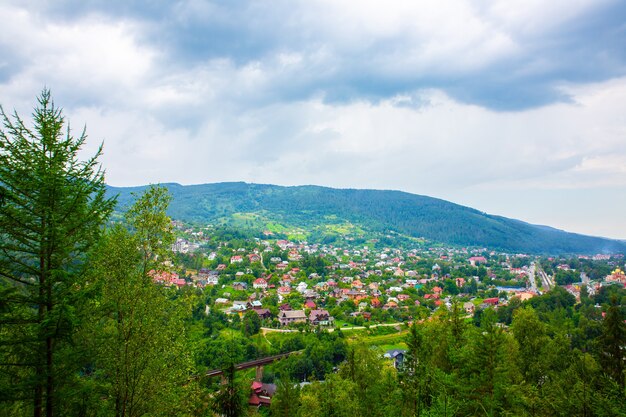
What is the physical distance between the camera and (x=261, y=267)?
8419 centimetres

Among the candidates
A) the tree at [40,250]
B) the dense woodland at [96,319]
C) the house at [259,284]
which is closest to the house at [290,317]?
the house at [259,284]

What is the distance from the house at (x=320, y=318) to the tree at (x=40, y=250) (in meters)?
46.2

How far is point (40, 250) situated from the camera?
6.12m

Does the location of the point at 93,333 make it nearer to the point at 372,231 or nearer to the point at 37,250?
the point at 37,250

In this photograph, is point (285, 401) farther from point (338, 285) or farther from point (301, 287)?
point (338, 285)

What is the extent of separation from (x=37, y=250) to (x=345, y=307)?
54.3m

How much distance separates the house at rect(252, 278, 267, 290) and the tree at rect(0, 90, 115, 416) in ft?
212

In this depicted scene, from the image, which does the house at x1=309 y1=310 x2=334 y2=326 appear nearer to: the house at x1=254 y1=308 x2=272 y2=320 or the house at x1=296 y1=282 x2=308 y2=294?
the house at x1=254 y1=308 x2=272 y2=320

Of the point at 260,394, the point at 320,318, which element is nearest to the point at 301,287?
the point at 320,318

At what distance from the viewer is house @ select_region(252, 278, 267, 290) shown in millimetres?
70056

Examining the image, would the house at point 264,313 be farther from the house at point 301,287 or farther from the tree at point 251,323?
the house at point 301,287

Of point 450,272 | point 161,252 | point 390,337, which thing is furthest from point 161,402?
point 450,272

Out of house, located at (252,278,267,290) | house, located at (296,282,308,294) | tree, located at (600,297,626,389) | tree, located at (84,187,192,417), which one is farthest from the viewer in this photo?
house, located at (252,278,267,290)

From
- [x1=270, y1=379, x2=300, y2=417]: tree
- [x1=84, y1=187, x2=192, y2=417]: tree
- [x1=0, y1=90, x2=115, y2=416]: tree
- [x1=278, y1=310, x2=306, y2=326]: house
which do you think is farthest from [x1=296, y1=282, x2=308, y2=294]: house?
[x1=0, y1=90, x2=115, y2=416]: tree
